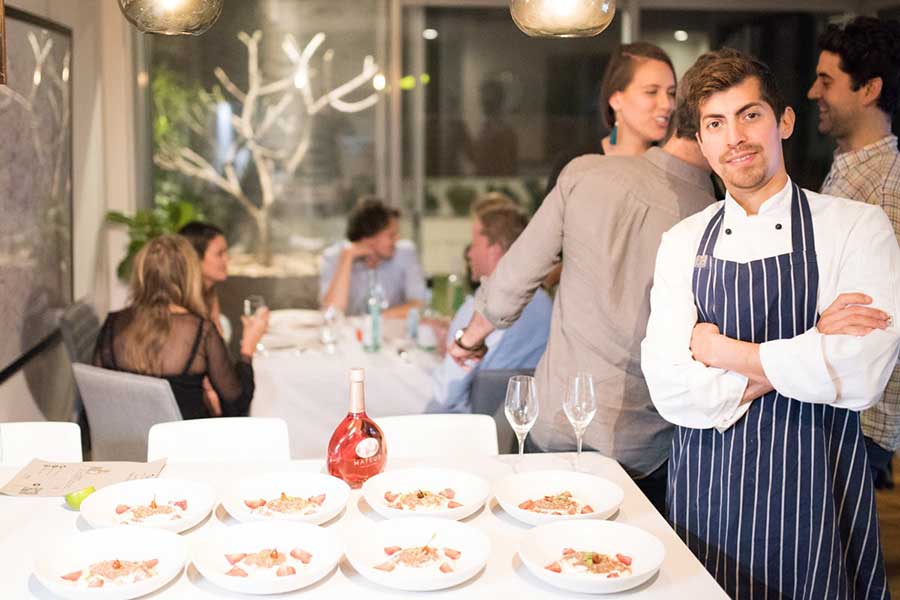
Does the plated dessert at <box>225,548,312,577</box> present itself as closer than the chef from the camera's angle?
Yes

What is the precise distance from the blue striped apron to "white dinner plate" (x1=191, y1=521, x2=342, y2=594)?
2.94 feet

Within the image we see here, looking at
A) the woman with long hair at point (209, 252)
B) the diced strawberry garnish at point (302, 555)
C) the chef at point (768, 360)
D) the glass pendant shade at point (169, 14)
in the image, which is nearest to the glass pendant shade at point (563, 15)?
the chef at point (768, 360)

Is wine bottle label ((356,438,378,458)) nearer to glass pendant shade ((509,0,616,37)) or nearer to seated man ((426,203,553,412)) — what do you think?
glass pendant shade ((509,0,616,37))

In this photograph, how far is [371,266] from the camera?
523 cm


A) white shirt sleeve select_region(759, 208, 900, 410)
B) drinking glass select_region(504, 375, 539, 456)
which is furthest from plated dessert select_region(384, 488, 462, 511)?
white shirt sleeve select_region(759, 208, 900, 410)

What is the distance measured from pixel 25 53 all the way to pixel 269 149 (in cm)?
239

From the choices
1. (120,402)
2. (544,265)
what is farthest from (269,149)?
(544,265)

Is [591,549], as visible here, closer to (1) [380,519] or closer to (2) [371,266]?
(1) [380,519]

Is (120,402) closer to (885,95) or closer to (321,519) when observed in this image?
(321,519)

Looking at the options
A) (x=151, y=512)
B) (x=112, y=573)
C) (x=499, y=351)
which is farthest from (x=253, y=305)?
(x=112, y=573)

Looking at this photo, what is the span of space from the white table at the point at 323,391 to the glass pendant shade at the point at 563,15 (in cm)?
190

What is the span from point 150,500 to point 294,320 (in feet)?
7.86

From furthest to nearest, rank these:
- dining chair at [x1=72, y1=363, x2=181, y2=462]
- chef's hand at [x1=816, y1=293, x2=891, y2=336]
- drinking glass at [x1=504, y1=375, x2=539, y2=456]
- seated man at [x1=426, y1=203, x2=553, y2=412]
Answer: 1. seated man at [x1=426, y1=203, x2=553, y2=412]
2. dining chair at [x1=72, y1=363, x2=181, y2=462]
3. drinking glass at [x1=504, y1=375, x2=539, y2=456]
4. chef's hand at [x1=816, y1=293, x2=891, y2=336]

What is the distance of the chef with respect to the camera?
2.10 m
